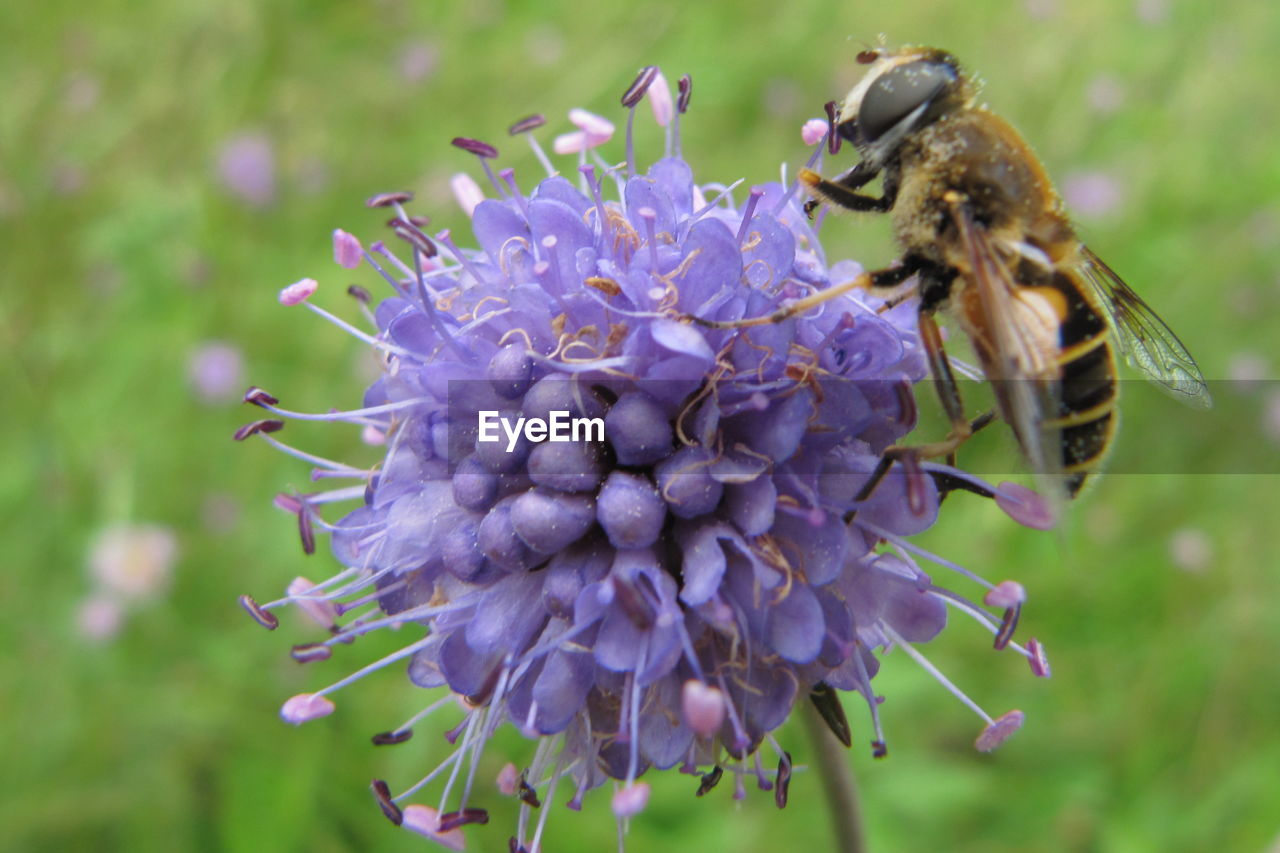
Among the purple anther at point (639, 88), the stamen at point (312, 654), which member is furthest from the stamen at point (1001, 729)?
the purple anther at point (639, 88)

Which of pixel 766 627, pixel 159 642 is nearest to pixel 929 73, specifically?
pixel 766 627

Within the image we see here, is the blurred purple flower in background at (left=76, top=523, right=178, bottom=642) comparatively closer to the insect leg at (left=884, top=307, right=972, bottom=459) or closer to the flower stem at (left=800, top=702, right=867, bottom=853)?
the flower stem at (left=800, top=702, right=867, bottom=853)

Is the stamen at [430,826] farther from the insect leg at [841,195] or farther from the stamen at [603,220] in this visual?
the insect leg at [841,195]

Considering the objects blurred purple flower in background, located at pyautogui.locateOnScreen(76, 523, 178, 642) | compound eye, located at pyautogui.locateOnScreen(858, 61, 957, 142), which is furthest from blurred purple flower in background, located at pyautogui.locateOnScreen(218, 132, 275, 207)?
compound eye, located at pyautogui.locateOnScreen(858, 61, 957, 142)

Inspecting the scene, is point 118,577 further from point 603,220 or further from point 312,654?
point 603,220

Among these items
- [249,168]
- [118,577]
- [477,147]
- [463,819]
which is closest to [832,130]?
[477,147]

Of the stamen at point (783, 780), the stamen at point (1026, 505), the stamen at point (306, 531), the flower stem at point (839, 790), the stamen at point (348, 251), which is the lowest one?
the flower stem at point (839, 790)

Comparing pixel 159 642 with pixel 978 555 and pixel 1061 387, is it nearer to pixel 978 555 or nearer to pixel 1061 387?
pixel 978 555
